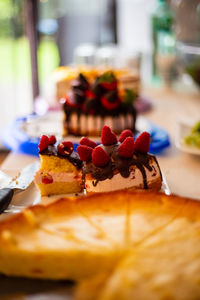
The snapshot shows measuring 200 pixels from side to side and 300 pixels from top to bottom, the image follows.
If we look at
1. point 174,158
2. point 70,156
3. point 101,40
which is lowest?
point 174,158

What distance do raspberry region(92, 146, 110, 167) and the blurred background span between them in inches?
52.4

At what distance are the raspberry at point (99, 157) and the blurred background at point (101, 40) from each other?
52.4 inches

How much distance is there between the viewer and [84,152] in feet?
3.55

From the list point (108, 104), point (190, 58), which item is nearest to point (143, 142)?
point (108, 104)

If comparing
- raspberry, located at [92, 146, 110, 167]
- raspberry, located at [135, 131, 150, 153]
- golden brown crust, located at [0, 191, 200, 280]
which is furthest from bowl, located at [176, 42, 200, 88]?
golden brown crust, located at [0, 191, 200, 280]

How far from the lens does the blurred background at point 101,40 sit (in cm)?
246

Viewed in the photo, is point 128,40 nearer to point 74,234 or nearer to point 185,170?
point 185,170

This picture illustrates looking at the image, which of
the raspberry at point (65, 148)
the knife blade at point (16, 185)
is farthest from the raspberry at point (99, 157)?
the knife blade at point (16, 185)

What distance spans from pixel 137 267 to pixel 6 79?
223 inches

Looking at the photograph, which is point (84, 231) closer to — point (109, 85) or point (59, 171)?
point (59, 171)

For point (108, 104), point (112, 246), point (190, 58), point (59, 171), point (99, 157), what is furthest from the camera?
point (190, 58)

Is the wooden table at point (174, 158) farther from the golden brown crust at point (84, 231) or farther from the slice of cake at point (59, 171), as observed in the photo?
the golden brown crust at point (84, 231)

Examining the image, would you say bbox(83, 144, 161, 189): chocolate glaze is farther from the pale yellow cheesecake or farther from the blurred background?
the blurred background

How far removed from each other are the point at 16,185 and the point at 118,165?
286mm
